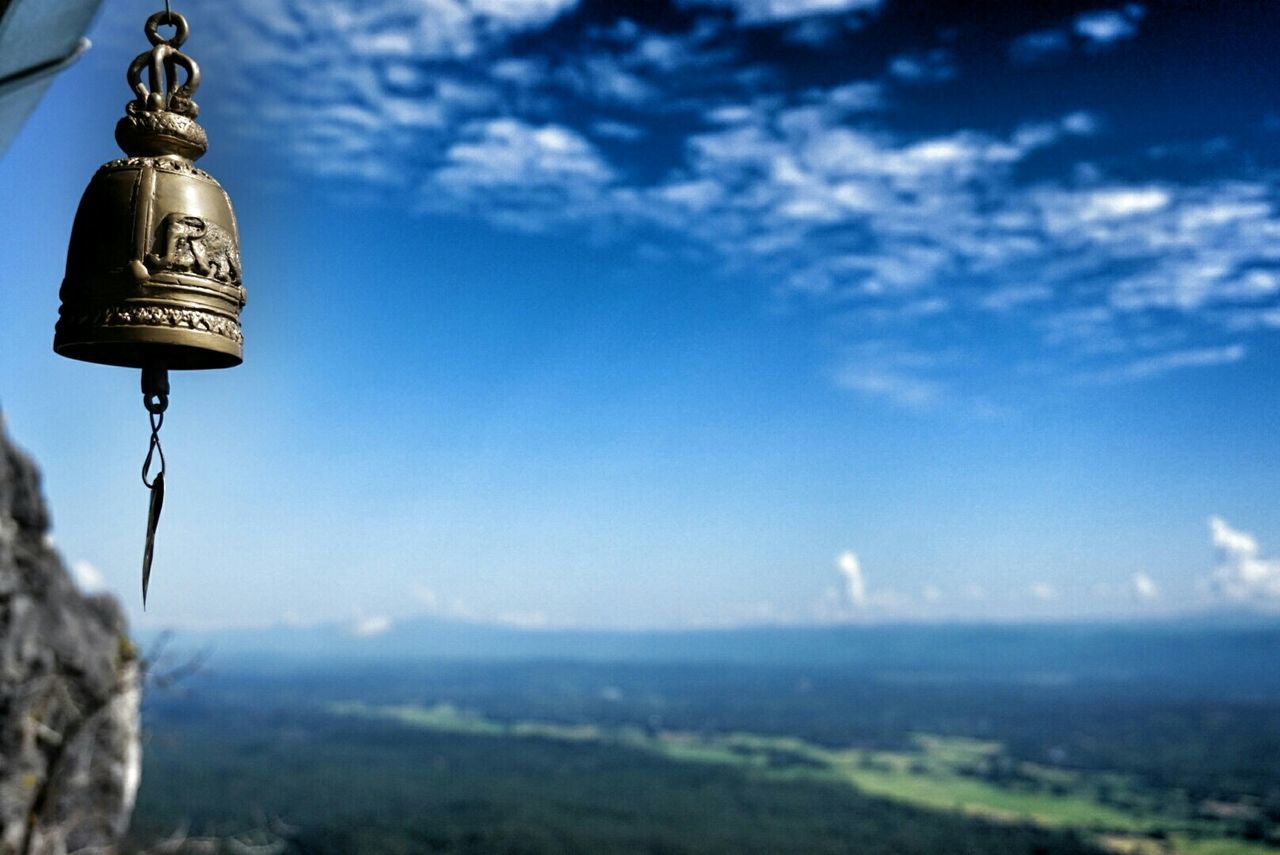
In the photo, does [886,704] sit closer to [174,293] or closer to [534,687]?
[534,687]

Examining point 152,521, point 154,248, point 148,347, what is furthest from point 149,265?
point 152,521

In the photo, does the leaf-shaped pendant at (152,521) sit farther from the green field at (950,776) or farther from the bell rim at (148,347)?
the green field at (950,776)

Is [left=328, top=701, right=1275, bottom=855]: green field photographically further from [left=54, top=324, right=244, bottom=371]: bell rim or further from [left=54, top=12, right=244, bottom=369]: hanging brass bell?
[left=54, top=12, right=244, bottom=369]: hanging brass bell

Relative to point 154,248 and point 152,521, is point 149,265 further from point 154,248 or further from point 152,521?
point 152,521

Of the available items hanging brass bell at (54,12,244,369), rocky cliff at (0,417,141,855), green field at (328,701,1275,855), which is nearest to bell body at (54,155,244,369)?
hanging brass bell at (54,12,244,369)

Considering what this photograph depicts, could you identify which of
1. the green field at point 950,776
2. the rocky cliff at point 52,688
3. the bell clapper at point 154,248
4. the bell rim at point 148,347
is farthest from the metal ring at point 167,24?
the green field at point 950,776

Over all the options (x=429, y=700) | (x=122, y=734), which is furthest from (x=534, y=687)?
(x=122, y=734)

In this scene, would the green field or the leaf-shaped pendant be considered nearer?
the leaf-shaped pendant
